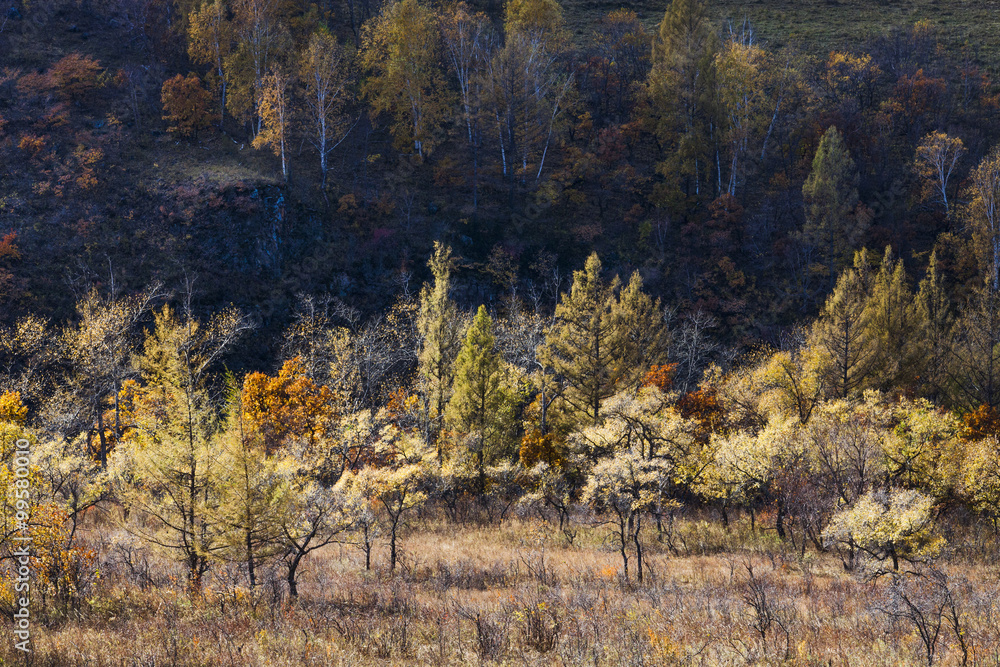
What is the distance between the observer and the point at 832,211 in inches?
1914

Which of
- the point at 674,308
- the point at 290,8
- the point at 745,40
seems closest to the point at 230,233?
the point at 290,8

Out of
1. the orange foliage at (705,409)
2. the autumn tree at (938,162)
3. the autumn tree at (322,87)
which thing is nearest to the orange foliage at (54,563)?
the orange foliage at (705,409)

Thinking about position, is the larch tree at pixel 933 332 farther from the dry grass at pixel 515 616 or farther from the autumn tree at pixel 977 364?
the dry grass at pixel 515 616

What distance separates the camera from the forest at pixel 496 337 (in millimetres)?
13914

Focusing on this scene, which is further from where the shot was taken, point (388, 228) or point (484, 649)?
point (388, 228)

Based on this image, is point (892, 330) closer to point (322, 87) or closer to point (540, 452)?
point (540, 452)

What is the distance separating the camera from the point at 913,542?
17016 mm

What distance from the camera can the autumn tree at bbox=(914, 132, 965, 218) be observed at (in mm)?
49984

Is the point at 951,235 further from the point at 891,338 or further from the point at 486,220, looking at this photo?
the point at 486,220

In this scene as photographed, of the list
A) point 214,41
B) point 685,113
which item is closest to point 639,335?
point 685,113

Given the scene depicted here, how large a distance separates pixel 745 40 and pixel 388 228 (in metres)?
57.2

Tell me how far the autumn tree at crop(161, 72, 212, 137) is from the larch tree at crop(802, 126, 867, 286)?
52760 mm

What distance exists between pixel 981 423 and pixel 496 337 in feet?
85.2

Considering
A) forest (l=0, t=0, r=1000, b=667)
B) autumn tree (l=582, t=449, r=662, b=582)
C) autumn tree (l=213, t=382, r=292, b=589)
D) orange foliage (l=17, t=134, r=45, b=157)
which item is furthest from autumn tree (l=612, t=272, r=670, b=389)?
orange foliage (l=17, t=134, r=45, b=157)
